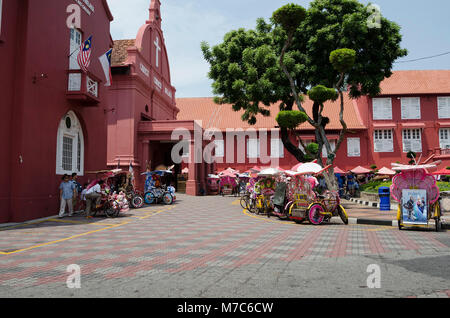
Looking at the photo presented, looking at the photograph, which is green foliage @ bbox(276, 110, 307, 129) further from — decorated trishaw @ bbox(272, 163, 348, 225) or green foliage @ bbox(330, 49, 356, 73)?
decorated trishaw @ bbox(272, 163, 348, 225)

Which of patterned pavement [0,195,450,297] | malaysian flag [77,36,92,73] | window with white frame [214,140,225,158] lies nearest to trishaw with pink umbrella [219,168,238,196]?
window with white frame [214,140,225,158]

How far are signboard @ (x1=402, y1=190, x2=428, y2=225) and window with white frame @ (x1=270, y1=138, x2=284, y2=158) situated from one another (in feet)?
86.2

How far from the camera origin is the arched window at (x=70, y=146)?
49.6 ft

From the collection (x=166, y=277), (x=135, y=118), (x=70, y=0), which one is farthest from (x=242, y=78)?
(x=166, y=277)

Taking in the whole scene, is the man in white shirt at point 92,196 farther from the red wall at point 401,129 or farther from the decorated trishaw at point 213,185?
the red wall at point 401,129

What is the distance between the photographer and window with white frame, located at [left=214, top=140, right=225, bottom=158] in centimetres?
3759

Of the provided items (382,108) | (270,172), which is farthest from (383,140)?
(270,172)

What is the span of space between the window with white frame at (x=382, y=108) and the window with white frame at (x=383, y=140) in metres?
1.42

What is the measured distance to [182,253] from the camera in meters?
6.72

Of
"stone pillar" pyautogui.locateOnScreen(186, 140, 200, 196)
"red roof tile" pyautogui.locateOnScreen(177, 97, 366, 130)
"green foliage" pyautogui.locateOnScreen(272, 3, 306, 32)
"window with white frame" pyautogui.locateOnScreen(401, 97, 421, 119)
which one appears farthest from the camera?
"red roof tile" pyautogui.locateOnScreen(177, 97, 366, 130)

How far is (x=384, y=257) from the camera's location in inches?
250

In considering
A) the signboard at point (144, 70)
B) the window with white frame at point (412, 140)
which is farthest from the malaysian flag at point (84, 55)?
the window with white frame at point (412, 140)
